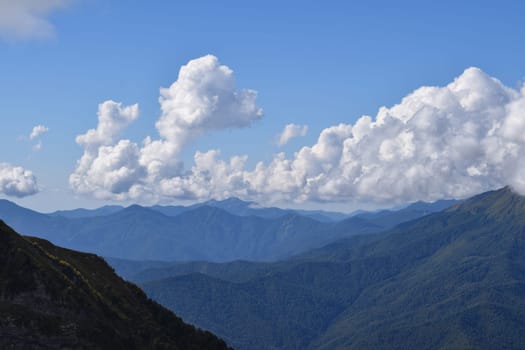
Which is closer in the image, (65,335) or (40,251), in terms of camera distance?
(65,335)

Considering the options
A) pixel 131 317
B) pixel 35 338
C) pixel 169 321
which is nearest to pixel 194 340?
pixel 169 321

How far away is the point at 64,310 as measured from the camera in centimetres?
11150

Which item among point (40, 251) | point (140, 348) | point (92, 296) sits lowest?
point (140, 348)

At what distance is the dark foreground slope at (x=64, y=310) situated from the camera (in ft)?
334

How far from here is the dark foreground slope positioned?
102 metres

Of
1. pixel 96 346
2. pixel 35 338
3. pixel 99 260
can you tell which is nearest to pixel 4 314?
pixel 35 338

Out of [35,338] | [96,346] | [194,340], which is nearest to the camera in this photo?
[35,338]

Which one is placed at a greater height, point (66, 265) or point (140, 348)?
point (66, 265)

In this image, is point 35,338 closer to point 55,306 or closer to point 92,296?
point 55,306

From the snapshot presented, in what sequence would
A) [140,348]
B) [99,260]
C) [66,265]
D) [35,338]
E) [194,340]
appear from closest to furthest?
[35,338] → [140,348] → [66,265] → [194,340] → [99,260]

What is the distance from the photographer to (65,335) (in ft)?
342

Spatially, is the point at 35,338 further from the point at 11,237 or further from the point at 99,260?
the point at 99,260

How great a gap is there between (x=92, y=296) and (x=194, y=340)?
3741cm

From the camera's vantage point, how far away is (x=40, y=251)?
13538 cm
